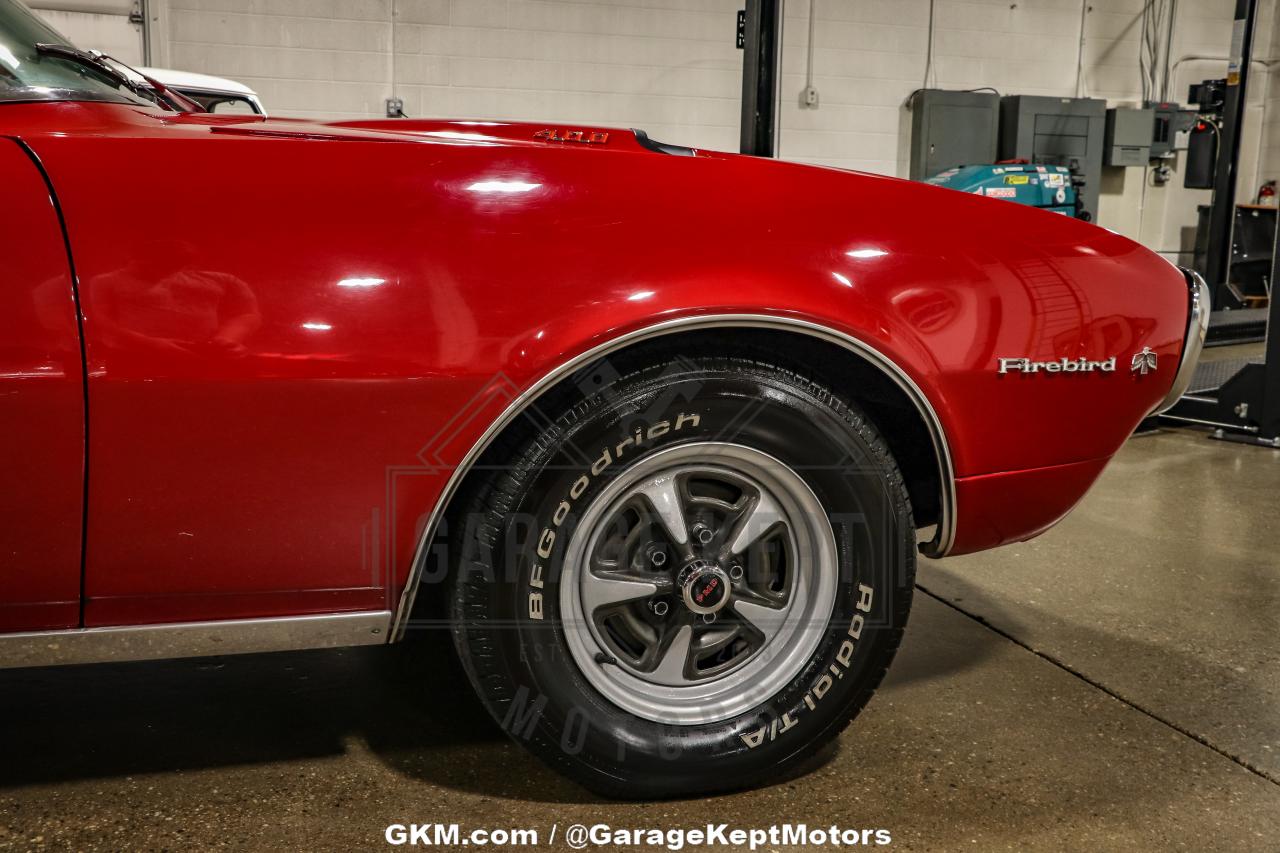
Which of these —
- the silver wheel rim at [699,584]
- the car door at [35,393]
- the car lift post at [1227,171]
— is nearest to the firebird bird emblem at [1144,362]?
the silver wheel rim at [699,584]

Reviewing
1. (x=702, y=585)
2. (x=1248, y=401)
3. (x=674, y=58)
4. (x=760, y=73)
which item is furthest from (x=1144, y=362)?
(x=674, y=58)

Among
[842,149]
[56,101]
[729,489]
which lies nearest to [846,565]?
[729,489]

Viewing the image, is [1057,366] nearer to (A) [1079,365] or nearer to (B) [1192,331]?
(A) [1079,365]

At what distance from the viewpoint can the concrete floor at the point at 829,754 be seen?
5.03 ft

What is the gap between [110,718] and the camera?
184 centimetres

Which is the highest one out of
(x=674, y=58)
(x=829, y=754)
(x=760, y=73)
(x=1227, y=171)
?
(x=674, y=58)

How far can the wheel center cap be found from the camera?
158cm

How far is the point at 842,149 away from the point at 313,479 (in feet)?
31.3

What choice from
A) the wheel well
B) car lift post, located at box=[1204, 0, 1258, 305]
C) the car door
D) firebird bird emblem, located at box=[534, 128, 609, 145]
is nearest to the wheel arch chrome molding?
the wheel well

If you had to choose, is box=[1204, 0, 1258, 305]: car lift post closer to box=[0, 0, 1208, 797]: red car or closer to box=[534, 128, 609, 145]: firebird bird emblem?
box=[0, 0, 1208, 797]: red car

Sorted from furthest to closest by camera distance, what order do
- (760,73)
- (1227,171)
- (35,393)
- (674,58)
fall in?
(674,58), (1227,171), (760,73), (35,393)

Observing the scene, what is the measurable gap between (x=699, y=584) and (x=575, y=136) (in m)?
0.74

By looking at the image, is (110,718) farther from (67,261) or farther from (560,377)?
(560,377)

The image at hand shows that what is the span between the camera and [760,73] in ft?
17.0
